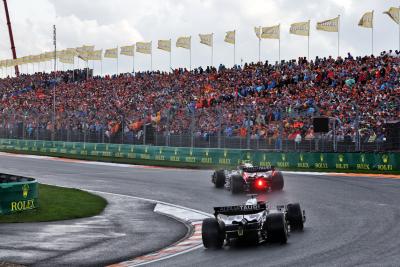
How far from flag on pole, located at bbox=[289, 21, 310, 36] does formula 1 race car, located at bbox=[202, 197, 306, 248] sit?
120 feet

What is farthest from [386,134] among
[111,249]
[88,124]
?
[88,124]

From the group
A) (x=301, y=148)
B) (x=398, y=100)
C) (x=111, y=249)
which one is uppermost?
(x=398, y=100)

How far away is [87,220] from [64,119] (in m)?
28.6

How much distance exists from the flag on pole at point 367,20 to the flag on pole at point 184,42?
20.1 meters

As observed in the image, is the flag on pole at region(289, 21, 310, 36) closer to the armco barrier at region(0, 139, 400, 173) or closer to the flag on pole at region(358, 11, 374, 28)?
the flag on pole at region(358, 11, 374, 28)

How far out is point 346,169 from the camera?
90.8 ft

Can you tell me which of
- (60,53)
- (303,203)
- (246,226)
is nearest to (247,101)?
(303,203)

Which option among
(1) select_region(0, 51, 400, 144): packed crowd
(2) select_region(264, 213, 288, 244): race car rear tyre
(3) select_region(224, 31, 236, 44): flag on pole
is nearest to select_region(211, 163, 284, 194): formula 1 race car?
(1) select_region(0, 51, 400, 144): packed crowd

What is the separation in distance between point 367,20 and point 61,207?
29.7m

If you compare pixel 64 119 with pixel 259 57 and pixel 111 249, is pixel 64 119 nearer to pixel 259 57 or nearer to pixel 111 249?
pixel 259 57

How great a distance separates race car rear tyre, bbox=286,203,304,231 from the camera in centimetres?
1366

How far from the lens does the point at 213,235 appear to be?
1239 centimetres

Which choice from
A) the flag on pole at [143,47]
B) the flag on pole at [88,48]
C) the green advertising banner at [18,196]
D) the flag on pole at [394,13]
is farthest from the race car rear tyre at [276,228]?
the flag on pole at [88,48]

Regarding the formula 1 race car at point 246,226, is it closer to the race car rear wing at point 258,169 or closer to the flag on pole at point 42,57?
the race car rear wing at point 258,169
